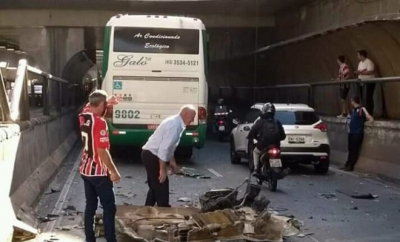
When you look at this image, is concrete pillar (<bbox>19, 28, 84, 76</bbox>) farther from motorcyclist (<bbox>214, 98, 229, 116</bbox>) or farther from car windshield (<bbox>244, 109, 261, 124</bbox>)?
car windshield (<bbox>244, 109, 261, 124</bbox>)

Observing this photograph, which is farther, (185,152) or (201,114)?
(185,152)

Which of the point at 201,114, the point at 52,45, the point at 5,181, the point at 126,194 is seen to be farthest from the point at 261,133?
the point at 52,45

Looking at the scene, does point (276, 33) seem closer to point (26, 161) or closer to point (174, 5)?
point (174, 5)

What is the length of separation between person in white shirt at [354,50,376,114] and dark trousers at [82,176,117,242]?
12685mm

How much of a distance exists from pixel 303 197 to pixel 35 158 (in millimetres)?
5011

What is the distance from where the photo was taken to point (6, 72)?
13953mm

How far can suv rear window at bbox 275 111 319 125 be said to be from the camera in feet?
58.7

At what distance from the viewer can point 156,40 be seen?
1967 centimetres

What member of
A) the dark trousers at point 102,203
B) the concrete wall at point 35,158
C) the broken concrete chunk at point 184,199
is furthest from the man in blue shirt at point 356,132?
the dark trousers at point 102,203

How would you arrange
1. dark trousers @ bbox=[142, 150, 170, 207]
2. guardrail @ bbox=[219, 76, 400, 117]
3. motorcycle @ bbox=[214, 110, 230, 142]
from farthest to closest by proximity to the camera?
motorcycle @ bbox=[214, 110, 230, 142] → guardrail @ bbox=[219, 76, 400, 117] → dark trousers @ bbox=[142, 150, 170, 207]

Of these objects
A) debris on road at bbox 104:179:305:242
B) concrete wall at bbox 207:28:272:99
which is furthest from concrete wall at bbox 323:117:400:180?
concrete wall at bbox 207:28:272:99

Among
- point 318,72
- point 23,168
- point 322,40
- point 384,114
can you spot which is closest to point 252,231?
point 23,168

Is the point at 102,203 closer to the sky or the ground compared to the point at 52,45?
closer to the ground

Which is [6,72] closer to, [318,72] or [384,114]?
[384,114]
